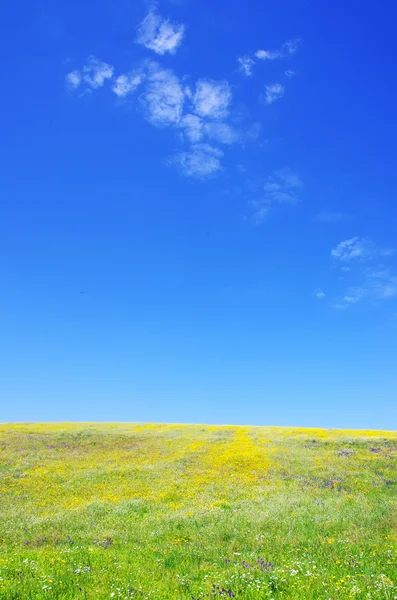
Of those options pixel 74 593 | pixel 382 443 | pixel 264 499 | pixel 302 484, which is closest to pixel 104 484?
pixel 264 499

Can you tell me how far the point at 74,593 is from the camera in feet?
29.4

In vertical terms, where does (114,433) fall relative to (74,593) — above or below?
below

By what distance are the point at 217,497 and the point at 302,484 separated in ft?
21.2

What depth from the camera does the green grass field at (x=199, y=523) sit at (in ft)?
31.2

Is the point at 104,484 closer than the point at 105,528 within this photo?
No

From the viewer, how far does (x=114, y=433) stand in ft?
170

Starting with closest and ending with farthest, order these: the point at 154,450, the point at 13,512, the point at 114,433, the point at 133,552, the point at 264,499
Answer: the point at 133,552
the point at 13,512
the point at 264,499
the point at 154,450
the point at 114,433

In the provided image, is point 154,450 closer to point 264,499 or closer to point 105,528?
point 264,499

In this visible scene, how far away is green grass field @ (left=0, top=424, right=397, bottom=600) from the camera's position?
950 centimetres

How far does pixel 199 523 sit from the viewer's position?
17.0 m

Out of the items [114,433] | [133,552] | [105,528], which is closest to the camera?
[133,552]

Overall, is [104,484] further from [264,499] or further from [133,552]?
[133,552]

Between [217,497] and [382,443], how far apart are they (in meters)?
29.0

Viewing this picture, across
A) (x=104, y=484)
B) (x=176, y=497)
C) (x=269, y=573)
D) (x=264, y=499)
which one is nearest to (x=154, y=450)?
(x=104, y=484)
